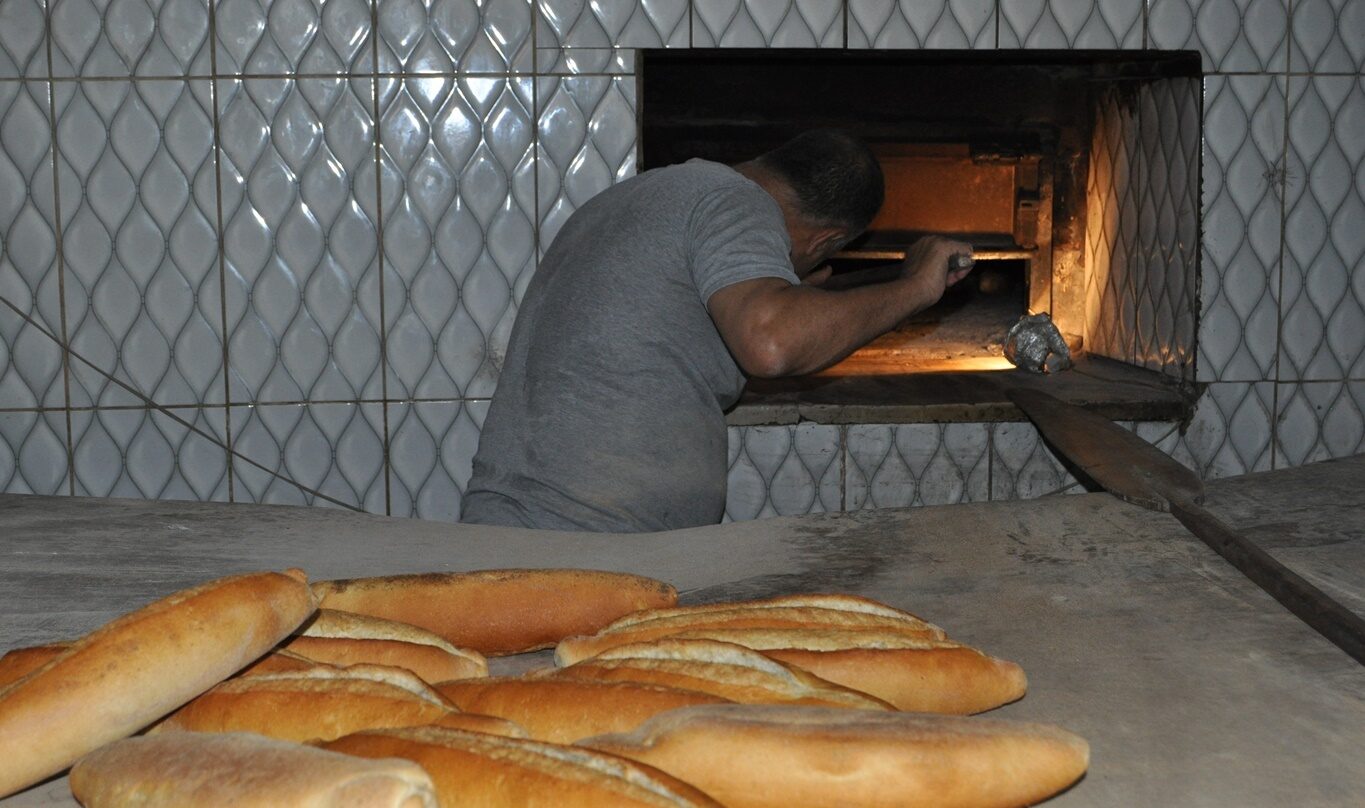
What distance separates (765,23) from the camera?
234 centimetres

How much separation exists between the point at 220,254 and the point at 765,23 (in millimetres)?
1157

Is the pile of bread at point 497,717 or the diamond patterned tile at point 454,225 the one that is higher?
the diamond patterned tile at point 454,225

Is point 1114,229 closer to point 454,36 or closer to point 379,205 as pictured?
point 454,36

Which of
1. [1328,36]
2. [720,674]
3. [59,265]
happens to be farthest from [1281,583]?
[59,265]

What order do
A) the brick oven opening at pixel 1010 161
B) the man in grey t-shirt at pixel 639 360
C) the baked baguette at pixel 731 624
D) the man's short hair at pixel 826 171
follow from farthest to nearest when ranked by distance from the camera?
the brick oven opening at pixel 1010 161 → the man's short hair at pixel 826 171 → the man in grey t-shirt at pixel 639 360 → the baked baguette at pixel 731 624

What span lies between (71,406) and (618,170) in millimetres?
1184

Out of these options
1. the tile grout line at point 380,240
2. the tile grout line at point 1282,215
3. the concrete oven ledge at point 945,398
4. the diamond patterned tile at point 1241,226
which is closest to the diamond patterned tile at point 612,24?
the tile grout line at point 380,240

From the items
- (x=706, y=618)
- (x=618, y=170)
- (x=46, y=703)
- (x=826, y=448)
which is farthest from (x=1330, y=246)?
(x=46, y=703)

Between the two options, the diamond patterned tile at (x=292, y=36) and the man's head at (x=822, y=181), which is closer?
the man's head at (x=822, y=181)

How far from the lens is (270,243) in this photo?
2.36 meters

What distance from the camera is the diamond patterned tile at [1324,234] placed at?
246 centimetres

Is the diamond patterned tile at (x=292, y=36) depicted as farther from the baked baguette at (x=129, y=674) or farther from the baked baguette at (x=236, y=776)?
the baked baguette at (x=236, y=776)

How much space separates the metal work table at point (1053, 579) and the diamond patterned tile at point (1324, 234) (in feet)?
3.35

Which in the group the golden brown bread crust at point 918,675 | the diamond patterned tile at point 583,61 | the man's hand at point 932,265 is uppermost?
the diamond patterned tile at point 583,61
